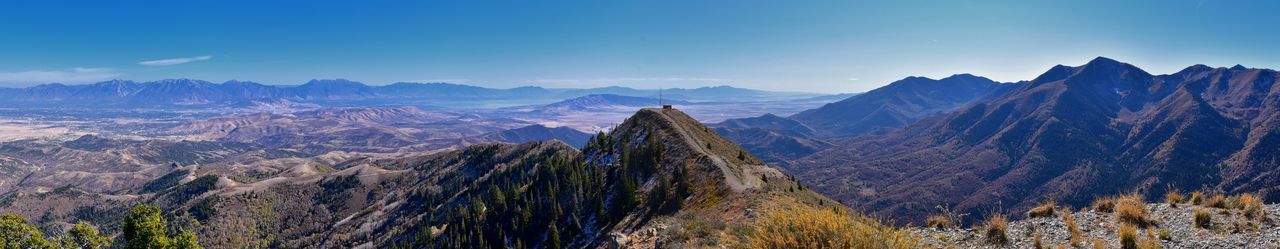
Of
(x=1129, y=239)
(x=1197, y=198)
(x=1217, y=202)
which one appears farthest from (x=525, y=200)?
(x=1217, y=202)

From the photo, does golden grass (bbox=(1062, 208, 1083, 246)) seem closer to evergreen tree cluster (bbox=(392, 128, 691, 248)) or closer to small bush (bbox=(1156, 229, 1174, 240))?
small bush (bbox=(1156, 229, 1174, 240))

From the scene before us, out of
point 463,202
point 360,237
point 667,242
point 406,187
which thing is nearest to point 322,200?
point 406,187

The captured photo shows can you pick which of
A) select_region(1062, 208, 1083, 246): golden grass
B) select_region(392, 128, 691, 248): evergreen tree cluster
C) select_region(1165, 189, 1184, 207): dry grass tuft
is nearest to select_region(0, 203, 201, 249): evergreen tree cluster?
select_region(392, 128, 691, 248): evergreen tree cluster

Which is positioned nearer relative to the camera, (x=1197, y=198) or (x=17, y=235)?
(x=1197, y=198)

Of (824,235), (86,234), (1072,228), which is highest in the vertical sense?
(824,235)

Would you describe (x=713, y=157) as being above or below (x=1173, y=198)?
below

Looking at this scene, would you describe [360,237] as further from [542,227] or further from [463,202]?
[542,227]

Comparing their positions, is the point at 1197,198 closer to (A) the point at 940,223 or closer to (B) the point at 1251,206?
(B) the point at 1251,206
